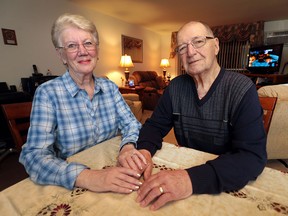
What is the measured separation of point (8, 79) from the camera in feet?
8.76

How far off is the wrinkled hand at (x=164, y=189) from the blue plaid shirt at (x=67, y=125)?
228 mm

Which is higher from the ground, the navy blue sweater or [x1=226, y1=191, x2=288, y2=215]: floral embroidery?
the navy blue sweater

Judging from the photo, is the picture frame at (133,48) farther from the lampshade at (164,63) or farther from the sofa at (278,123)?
the sofa at (278,123)

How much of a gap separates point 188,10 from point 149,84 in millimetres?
2052

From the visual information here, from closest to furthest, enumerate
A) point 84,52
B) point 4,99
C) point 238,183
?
1. point 238,183
2. point 84,52
3. point 4,99

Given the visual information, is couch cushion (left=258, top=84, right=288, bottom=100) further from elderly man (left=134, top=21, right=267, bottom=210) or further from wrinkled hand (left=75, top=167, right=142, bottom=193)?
wrinkled hand (left=75, top=167, right=142, bottom=193)

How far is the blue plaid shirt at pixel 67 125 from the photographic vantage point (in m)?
0.59

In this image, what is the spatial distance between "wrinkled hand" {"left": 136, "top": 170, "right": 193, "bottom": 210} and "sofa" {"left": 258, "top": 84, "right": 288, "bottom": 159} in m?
1.47

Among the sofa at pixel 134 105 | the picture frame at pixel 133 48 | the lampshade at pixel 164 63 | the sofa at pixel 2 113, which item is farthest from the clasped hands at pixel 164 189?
the lampshade at pixel 164 63

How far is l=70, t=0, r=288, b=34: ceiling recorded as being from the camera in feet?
11.2

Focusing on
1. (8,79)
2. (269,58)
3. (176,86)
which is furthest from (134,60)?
(176,86)

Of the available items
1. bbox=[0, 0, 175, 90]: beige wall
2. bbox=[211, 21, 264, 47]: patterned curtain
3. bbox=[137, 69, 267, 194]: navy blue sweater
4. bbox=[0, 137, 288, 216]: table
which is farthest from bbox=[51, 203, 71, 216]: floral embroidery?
bbox=[211, 21, 264, 47]: patterned curtain

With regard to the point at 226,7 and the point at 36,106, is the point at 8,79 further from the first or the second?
the point at 226,7

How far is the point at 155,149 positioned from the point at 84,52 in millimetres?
574
